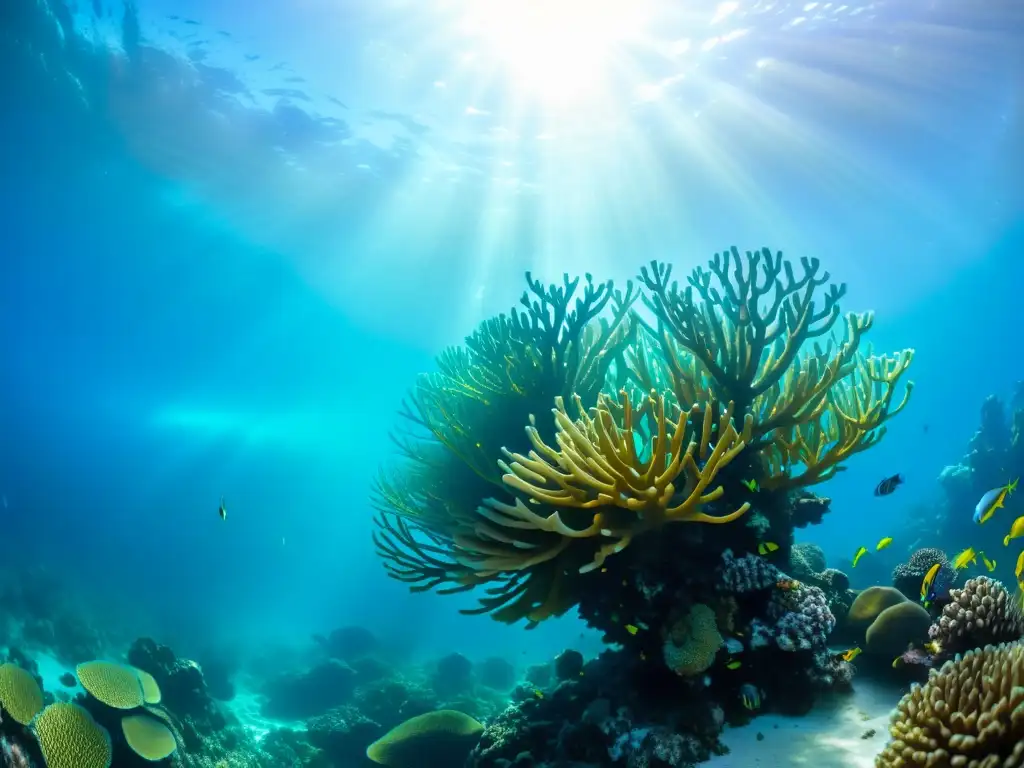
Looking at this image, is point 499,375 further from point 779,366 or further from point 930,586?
point 930,586

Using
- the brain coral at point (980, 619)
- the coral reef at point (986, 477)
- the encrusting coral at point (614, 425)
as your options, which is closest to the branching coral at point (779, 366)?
the encrusting coral at point (614, 425)

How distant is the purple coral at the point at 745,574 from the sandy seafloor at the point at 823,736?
1.05m

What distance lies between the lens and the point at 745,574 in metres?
4.59

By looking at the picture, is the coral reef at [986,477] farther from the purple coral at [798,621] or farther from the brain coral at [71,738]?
the brain coral at [71,738]

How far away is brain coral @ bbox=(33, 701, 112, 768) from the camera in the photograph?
5.69m

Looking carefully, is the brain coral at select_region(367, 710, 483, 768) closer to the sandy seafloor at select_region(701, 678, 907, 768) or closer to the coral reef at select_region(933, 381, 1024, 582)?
the sandy seafloor at select_region(701, 678, 907, 768)

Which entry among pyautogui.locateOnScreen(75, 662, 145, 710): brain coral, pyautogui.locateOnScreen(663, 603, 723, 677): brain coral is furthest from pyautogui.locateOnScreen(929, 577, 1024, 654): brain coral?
pyautogui.locateOnScreen(75, 662, 145, 710): brain coral

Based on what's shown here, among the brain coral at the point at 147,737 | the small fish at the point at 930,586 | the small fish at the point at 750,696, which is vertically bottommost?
the small fish at the point at 750,696

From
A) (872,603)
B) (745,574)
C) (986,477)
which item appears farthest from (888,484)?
(986,477)

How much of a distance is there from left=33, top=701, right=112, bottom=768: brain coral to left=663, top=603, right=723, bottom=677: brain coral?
624cm

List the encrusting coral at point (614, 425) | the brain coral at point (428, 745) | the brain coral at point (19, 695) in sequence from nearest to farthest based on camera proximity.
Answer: the encrusting coral at point (614, 425) < the brain coral at point (19, 695) < the brain coral at point (428, 745)

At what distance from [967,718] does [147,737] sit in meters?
8.67

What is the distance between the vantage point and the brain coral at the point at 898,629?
4971 mm

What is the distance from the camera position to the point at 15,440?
54250 mm
